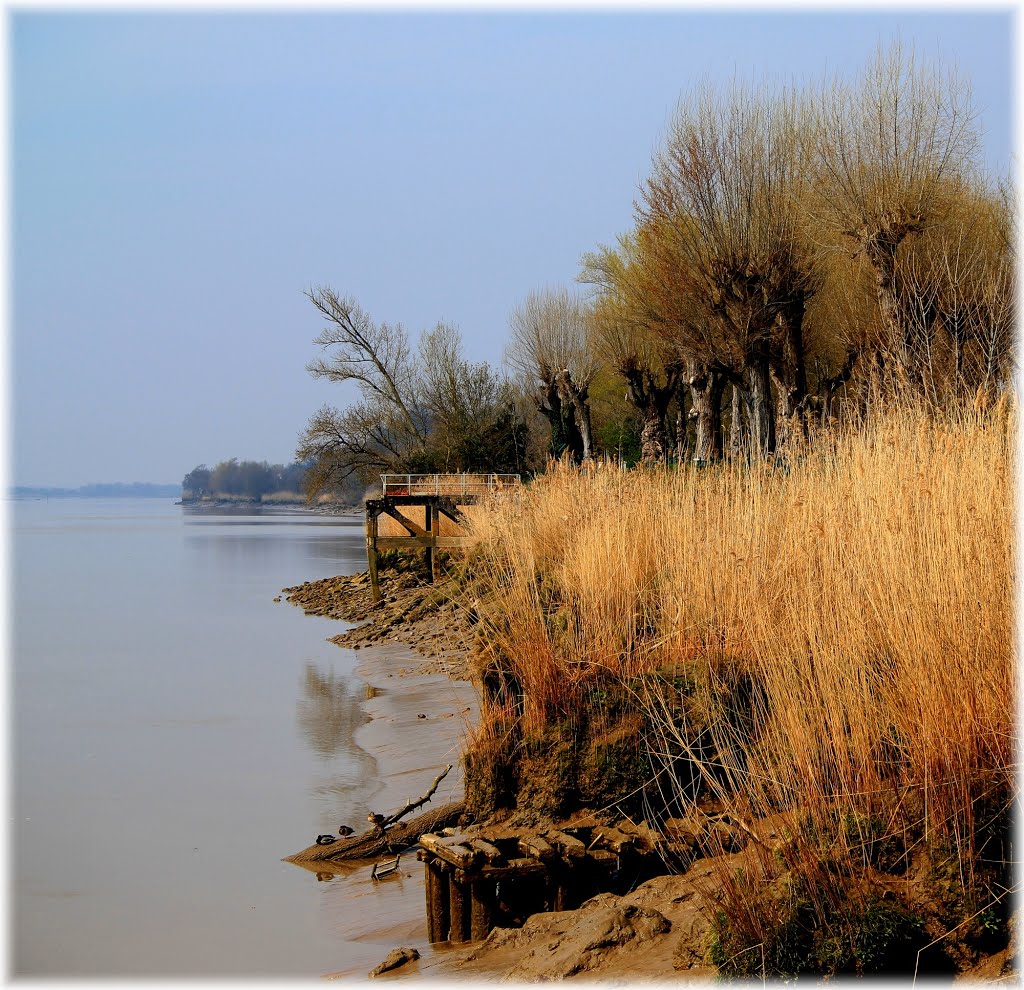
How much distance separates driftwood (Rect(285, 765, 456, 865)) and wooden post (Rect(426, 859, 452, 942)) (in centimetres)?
132

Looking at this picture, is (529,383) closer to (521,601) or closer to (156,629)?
(156,629)

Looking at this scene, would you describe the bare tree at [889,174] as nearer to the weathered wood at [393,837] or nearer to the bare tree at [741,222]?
the bare tree at [741,222]

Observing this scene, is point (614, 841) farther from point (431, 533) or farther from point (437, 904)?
point (431, 533)

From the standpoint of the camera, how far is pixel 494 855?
625 cm

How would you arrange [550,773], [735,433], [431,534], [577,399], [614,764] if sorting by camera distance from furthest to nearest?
[577,399] < [431,534] < [735,433] < [550,773] < [614,764]

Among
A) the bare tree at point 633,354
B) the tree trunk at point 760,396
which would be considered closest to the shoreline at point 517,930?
the tree trunk at point 760,396

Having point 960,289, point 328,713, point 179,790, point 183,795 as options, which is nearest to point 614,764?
point 183,795

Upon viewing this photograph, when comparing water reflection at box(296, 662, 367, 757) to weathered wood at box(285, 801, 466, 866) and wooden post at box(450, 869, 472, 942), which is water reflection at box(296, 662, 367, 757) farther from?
wooden post at box(450, 869, 472, 942)

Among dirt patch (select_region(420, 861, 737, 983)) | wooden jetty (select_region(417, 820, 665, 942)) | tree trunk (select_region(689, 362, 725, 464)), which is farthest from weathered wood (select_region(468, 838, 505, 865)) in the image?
tree trunk (select_region(689, 362, 725, 464))

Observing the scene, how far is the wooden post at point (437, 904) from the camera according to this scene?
252 inches

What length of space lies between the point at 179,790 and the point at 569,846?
260 inches

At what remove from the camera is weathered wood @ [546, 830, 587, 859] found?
6254 mm

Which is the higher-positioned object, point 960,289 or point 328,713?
point 960,289

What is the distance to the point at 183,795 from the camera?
1136 centimetres
